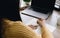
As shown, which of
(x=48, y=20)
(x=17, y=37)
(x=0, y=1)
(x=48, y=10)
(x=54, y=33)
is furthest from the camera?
(x=48, y=10)

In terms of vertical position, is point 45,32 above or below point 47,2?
below

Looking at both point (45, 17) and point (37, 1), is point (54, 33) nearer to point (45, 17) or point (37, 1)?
point (45, 17)

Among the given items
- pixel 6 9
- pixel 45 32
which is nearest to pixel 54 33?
pixel 45 32

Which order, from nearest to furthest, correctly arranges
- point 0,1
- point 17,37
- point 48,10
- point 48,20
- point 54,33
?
point 17,37 < point 0,1 < point 54,33 < point 48,20 < point 48,10

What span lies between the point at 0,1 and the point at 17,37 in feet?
1.31

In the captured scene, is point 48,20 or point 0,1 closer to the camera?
Result: point 0,1

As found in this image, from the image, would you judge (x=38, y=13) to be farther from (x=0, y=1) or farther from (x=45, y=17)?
(x=0, y=1)

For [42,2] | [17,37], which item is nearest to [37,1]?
[42,2]

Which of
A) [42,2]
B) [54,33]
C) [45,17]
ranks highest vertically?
[42,2]

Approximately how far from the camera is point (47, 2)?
1.60 metres

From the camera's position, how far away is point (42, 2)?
162cm

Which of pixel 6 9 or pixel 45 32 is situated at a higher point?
pixel 6 9

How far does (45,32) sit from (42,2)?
0.59 meters

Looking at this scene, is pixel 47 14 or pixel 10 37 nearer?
pixel 10 37
